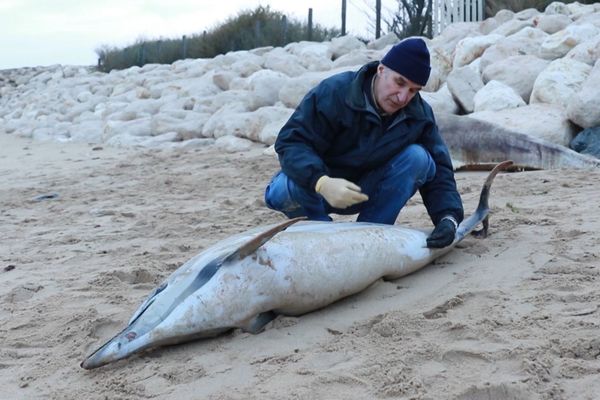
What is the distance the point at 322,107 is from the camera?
399 cm

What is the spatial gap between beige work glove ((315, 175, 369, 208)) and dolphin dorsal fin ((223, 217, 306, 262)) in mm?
434

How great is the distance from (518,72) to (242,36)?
16018mm

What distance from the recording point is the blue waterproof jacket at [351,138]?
3.94m

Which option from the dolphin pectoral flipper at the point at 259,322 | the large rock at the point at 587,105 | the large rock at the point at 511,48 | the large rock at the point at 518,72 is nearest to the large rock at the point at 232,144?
the large rock at the point at 518,72

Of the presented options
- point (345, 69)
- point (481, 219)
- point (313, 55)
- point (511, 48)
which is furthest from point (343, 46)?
point (481, 219)

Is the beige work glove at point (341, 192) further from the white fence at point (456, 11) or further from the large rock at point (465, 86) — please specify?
the white fence at point (456, 11)

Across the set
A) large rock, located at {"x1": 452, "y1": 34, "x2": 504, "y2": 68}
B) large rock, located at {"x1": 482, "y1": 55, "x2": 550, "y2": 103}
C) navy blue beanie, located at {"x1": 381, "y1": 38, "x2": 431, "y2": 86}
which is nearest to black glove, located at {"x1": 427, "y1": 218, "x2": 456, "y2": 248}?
navy blue beanie, located at {"x1": 381, "y1": 38, "x2": 431, "y2": 86}

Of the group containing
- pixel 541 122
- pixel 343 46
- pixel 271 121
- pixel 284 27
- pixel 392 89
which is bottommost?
pixel 271 121

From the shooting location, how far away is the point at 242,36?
946 inches

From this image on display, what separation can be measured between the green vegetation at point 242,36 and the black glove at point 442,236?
18.5m

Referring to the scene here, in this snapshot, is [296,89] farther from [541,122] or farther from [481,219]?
[481,219]

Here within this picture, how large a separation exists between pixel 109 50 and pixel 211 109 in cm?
2260

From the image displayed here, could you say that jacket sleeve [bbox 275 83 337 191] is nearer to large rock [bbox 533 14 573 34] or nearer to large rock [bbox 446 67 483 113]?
large rock [bbox 446 67 483 113]

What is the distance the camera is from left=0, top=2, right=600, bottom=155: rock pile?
7887 mm
